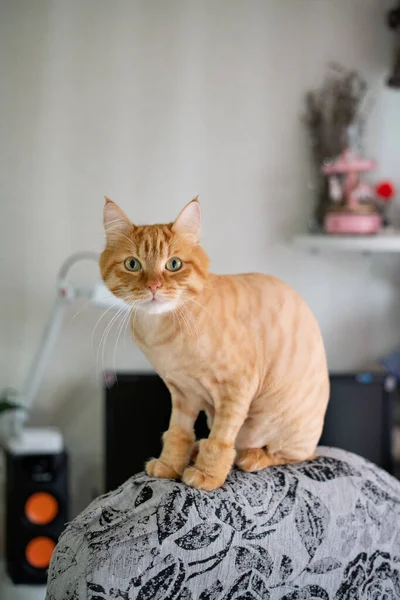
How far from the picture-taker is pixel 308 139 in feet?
8.97

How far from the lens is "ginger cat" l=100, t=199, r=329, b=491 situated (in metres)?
0.95

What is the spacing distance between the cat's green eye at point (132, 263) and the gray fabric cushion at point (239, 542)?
1.01 ft

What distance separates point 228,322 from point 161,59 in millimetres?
1879

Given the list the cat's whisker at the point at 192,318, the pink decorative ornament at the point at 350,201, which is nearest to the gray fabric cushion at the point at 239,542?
the cat's whisker at the point at 192,318

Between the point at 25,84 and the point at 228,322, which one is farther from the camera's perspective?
the point at 25,84

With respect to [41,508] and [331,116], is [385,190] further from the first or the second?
[41,508]

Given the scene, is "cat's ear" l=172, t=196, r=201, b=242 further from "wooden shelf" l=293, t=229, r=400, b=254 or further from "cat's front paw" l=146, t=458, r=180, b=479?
"wooden shelf" l=293, t=229, r=400, b=254

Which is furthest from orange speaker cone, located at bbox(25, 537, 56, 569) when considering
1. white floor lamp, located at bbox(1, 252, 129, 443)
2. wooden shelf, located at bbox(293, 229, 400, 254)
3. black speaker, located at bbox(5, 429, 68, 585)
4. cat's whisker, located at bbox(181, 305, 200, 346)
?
cat's whisker, located at bbox(181, 305, 200, 346)

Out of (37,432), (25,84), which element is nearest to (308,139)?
(25,84)

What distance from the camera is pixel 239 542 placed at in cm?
97

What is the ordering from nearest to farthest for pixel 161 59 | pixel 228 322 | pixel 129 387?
pixel 228 322, pixel 129 387, pixel 161 59

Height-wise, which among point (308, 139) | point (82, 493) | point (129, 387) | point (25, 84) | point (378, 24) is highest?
point (378, 24)

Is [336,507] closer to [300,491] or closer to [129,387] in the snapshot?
[300,491]

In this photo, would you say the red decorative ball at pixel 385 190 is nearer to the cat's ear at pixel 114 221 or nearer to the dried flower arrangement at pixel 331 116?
the dried flower arrangement at pixel 331 116
